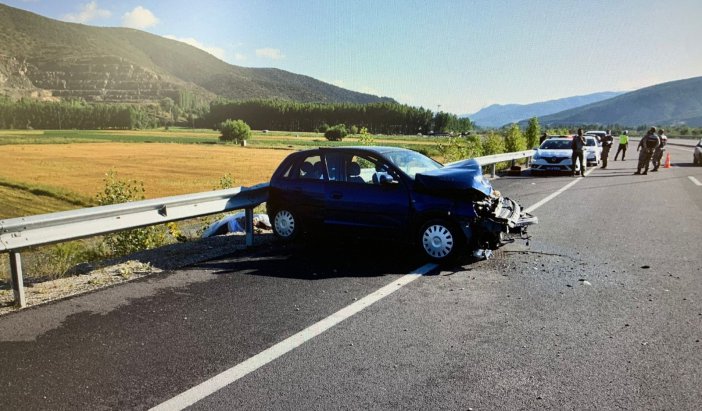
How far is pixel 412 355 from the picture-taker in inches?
159

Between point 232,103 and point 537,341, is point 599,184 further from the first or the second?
point 232,103

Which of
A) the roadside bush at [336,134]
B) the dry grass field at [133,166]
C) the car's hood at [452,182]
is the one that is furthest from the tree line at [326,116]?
the car's hood at [452,182]

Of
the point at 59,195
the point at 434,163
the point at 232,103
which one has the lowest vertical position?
the point at 59,195

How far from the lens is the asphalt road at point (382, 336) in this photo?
343 centimetres

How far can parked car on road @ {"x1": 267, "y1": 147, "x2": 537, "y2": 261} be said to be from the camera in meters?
7.00

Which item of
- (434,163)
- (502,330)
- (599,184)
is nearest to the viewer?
(502,330)

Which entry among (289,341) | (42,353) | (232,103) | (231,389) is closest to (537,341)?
(289,341)

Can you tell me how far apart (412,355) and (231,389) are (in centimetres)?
140

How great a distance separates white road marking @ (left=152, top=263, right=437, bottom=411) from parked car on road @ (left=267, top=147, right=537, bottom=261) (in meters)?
1.37

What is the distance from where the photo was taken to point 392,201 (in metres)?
7.29

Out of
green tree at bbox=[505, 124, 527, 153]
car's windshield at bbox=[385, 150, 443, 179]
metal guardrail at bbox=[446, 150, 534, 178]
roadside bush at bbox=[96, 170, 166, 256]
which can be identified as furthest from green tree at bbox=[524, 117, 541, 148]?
car's windshield at bbox=[385, 150, 443, 179]

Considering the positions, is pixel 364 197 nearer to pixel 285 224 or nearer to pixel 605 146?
pixel 285 224

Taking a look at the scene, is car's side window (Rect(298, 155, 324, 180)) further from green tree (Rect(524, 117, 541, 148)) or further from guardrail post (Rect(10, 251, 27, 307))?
green tree (Rect(524, 117, 541, 148))

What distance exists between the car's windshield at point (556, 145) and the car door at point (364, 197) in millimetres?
18583
